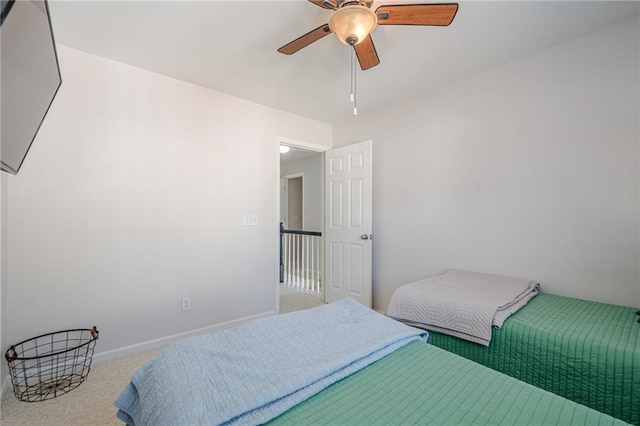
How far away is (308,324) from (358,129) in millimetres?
2729

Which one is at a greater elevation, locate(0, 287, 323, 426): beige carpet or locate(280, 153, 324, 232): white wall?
locate(280, 153, 324, 232): white wall

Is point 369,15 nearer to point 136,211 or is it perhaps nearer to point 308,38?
point 308,38

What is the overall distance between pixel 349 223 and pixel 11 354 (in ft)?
9.72

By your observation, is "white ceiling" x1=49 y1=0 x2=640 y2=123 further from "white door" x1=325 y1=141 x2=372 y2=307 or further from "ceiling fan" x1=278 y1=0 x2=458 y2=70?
"white door" x1=325 y1=141 x2=372 y2=307

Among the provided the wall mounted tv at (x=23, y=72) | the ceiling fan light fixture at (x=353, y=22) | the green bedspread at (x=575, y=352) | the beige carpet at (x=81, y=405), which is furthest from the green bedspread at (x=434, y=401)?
the ceiling fan light fixture at (x=353, y=22)

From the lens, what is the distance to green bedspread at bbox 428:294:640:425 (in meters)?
1.23

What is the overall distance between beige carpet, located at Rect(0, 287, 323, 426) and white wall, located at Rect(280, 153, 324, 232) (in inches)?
155

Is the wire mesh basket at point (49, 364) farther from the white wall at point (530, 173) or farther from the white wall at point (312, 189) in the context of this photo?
the white wall at point (312, 189)

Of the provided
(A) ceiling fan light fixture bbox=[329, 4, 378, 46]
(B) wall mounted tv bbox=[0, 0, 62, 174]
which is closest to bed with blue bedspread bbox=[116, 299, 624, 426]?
(B) wall mounted tv bbox=[0, 0, 62, 174]

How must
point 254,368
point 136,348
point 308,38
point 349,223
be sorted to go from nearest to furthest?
point 254,368
point 308,38
point 136,348
point 349,223

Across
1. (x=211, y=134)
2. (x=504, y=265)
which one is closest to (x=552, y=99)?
(x=504, y=265)

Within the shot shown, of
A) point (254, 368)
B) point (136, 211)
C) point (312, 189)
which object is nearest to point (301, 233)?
point (312, 189)

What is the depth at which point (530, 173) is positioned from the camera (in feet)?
7.31

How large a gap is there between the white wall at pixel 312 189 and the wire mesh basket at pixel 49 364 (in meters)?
3.96
